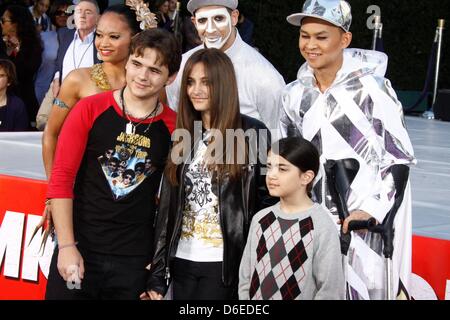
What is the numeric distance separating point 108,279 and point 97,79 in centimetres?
99

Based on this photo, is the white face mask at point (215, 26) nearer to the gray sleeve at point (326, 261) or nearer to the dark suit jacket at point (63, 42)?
the gray sleeve at point (326, 261)

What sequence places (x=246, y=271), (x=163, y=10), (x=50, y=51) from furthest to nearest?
(x=163, y=10) < (x=50, y=51) < (x=246, y=271)

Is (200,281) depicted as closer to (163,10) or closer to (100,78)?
(100,78)

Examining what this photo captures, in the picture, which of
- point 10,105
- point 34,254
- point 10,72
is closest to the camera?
point 34,254

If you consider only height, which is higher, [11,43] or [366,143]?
[366,143]

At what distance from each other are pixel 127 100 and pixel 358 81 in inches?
34.3

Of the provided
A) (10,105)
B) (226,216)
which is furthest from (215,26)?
(10,105)

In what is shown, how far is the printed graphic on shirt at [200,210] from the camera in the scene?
3.49 m

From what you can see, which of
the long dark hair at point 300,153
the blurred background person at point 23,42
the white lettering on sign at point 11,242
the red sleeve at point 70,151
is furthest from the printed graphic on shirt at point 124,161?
the blurred background person at point 23,42

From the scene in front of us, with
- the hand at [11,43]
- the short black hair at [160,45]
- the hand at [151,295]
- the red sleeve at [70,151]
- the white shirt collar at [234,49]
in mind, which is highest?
the short black hair at [160,45]

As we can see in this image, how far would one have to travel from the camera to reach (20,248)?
503cm

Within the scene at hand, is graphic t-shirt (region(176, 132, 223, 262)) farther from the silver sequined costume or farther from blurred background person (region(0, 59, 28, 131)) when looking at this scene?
blurred background person (region(0, 59, 28, 131))
